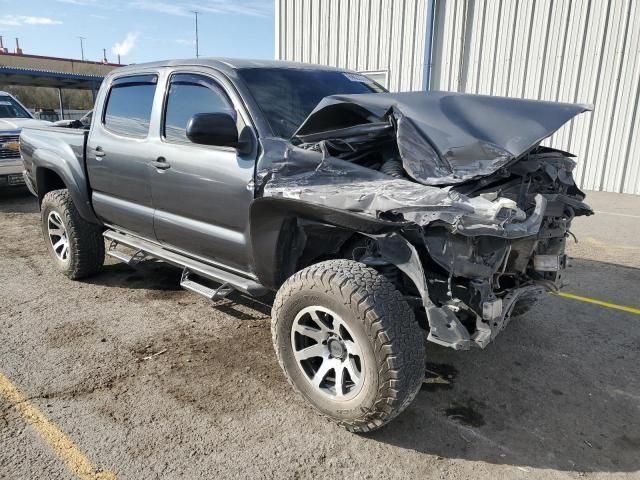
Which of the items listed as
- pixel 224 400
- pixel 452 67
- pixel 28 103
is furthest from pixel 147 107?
pixel 28 103

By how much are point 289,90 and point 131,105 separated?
5.09 feet

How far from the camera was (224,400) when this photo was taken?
3.04 m

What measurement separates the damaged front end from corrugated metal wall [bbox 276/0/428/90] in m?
9.99

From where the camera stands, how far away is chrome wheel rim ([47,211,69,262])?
5.14 metres

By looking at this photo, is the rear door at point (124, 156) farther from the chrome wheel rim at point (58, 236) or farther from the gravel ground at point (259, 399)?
the gravel ground at point (259, 399)

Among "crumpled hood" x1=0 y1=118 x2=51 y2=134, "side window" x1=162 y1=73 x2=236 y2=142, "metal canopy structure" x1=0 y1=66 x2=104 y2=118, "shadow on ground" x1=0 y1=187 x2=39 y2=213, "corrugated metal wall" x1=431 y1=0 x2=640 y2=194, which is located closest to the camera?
"side window" x1=162 y1=73 x2=236 y2=142

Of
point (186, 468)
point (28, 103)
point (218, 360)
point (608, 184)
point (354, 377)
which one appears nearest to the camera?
point (186, 468)

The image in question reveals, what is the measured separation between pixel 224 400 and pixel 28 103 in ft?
147

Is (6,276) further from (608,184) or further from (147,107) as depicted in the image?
(608,184)

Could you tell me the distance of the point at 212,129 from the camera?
2.96 meters

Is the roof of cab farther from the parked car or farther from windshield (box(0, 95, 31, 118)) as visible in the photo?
windshield (box(0, 95, 31, 118))

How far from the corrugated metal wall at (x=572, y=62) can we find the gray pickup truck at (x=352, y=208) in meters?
8.43

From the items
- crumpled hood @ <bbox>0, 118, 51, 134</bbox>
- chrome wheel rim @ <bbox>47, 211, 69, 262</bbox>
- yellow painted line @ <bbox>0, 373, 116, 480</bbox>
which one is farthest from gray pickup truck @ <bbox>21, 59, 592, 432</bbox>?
crumpled hood @ <bbox>0, 118, 51, 134</bbox>

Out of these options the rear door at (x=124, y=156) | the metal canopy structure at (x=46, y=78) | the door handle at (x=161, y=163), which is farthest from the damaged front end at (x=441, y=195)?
the metal canopy structure at (x=46, y=78)
